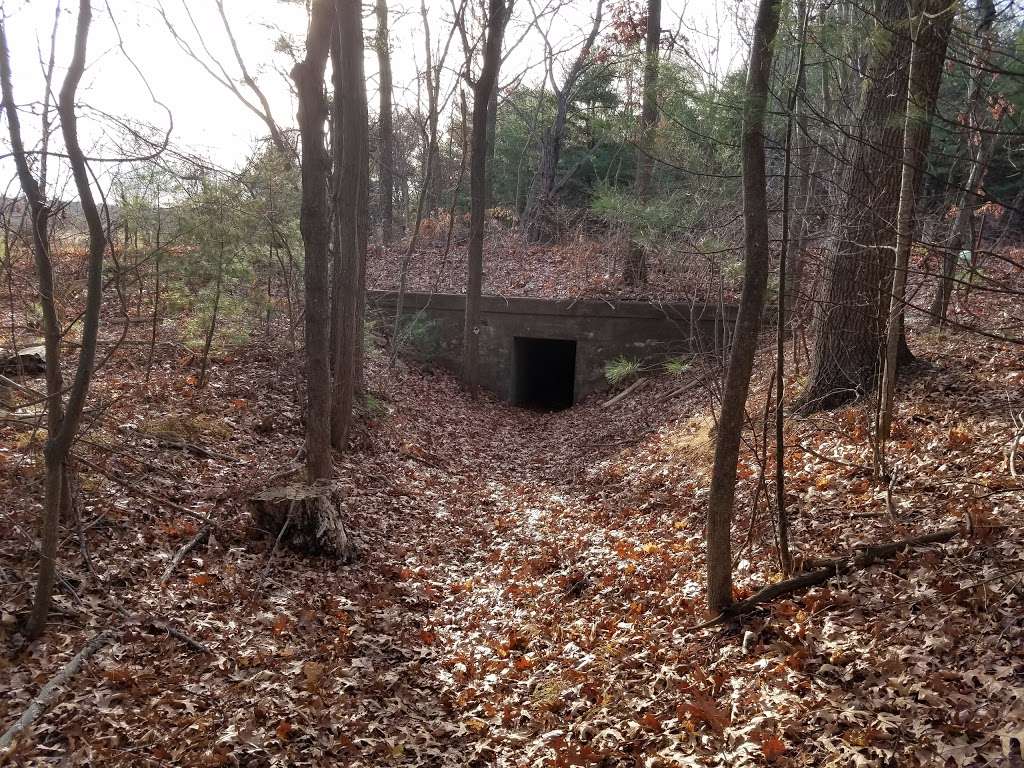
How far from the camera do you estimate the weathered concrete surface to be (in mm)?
15799

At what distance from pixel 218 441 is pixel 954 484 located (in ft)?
25.1

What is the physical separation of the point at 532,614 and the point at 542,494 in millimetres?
3733

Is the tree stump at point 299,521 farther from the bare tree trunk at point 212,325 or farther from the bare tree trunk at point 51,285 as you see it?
the bare tree trunk at point 212,325

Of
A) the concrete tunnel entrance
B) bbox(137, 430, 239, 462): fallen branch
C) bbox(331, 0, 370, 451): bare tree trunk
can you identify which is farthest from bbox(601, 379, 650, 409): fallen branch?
bbox(137, 430, 239, 462): fallen branch

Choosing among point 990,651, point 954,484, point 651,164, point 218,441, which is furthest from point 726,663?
point 651,164

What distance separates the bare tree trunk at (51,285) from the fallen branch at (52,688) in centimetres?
37

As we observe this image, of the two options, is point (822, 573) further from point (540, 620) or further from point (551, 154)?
point (551, 154)

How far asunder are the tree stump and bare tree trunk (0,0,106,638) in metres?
2.21

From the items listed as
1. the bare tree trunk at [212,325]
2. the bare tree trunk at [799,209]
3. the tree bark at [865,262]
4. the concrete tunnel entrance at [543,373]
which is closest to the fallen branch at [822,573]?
the bare tree trunk at [799,209]

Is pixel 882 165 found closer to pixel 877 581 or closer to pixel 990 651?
pixel 877 581

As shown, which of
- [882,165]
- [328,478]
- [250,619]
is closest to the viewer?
[250,619]

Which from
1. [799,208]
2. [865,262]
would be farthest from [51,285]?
[799,208]

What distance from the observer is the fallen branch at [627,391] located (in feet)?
48.8

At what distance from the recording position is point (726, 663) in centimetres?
450
